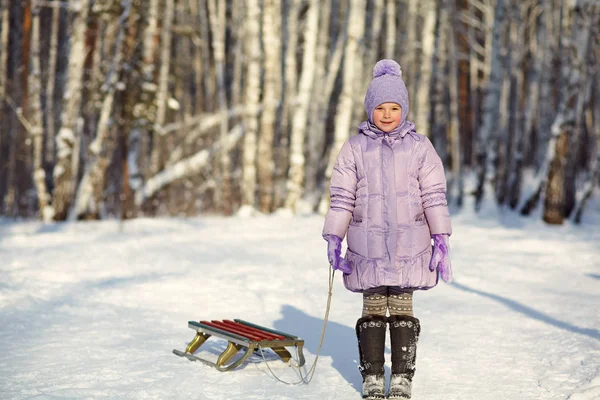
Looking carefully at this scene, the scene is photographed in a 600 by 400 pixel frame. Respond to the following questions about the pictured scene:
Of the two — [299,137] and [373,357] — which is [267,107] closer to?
[299,137]

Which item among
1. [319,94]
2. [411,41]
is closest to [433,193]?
[319,94]

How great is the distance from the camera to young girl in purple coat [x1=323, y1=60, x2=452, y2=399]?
4504 millimetres

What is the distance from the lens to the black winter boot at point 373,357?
4.59 meters

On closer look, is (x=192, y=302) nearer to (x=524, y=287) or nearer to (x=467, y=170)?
(x=524, y=287)

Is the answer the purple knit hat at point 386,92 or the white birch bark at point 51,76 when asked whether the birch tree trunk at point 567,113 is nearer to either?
the purple knit hat at point 386,92

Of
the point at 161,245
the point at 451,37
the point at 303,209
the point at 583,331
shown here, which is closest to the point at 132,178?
the point at 303,209

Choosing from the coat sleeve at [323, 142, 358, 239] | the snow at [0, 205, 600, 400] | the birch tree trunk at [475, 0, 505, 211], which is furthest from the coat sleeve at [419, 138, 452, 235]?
the birch tree trunk at [475, 0, 505, 211]

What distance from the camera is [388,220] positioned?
14.8 ft

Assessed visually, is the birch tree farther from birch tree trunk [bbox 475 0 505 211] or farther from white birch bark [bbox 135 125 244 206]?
birch tree trunk [bbox 475 0 505 211]

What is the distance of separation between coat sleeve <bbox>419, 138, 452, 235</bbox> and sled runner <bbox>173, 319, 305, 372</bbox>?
131 centimetres

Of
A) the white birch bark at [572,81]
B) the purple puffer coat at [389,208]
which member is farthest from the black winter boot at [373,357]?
the white birch bark at [572,81]

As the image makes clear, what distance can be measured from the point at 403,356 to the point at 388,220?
75cm

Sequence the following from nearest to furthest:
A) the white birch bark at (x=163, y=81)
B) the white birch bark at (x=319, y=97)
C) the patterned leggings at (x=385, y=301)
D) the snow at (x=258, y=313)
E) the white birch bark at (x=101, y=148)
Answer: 1. the patterned leggings at (x=385, y=301)
2. the snow at (x=258, y=313)
3. the white birch bark at (x=101, y=148)
4. the white birch bark at (x=163, y=81)
5. the white birch bark at (x=319, y=97)

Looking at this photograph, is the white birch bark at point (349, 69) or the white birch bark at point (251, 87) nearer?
the white birch bark at point (349, 69)
